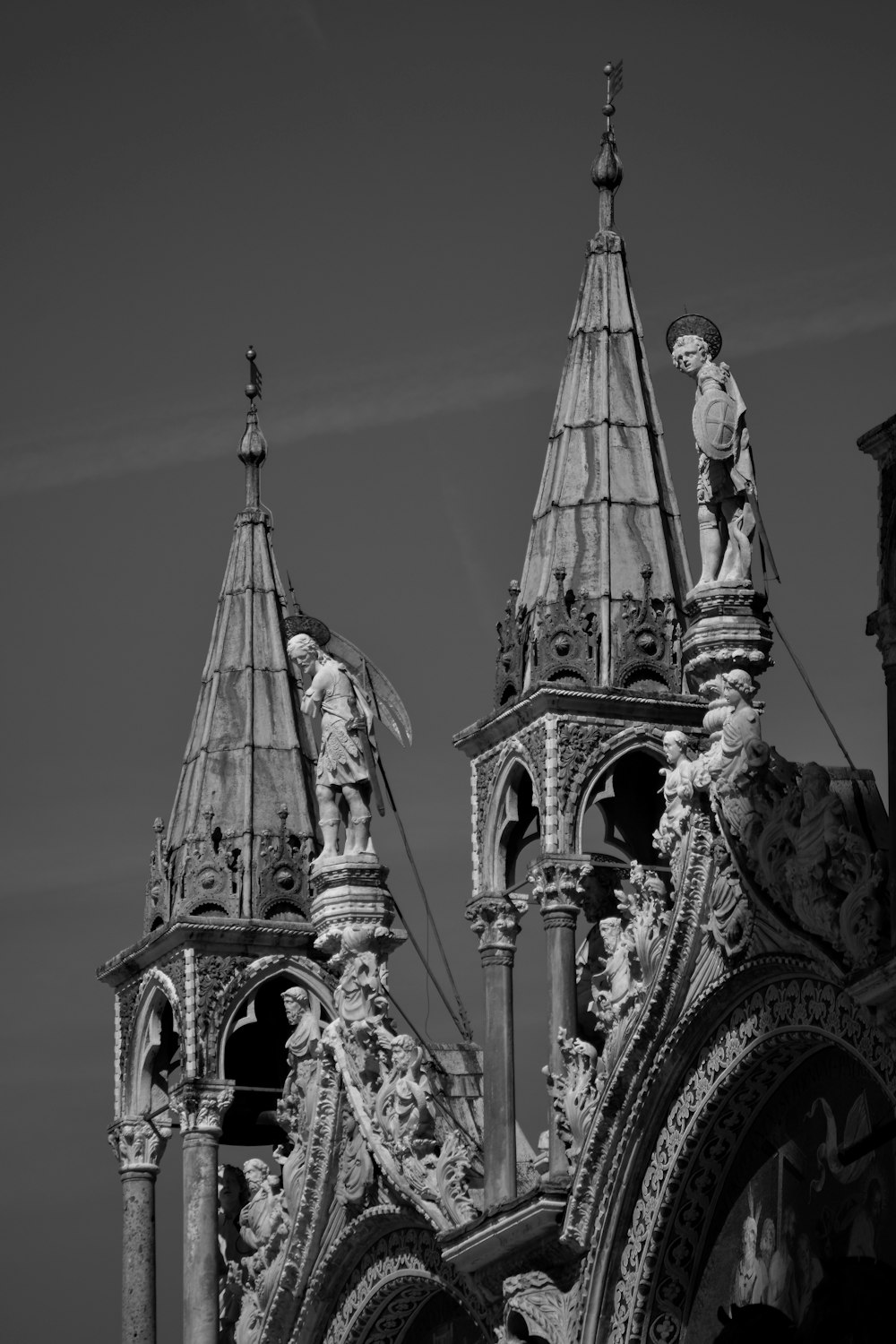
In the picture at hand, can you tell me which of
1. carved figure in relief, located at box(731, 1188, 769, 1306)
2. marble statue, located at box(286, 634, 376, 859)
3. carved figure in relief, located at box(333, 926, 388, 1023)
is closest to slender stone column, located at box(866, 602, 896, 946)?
carved figure in relief, located at box(731, 1188, 769, 1306)

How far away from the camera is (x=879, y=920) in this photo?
75.2 ft

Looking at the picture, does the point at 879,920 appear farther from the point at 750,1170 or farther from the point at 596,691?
the point at 596,691

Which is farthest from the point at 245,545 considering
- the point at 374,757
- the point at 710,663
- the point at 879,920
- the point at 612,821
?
the point at 879,920

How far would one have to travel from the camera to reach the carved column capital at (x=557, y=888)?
88.4 ft

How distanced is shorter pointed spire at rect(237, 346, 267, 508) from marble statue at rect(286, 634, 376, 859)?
4.69 m

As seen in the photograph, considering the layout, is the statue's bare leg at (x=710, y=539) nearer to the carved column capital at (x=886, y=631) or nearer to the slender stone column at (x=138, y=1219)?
the carved column capital at (x=886, y=631)

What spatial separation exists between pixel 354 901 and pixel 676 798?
5.74 meters

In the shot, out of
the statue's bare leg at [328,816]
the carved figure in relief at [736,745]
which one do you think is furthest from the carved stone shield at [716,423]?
the statue's bare leg at [328,816]

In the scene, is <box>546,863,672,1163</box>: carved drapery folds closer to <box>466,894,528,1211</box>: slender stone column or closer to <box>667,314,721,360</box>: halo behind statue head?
<box>466,894,528,1211</box>: slender stone column

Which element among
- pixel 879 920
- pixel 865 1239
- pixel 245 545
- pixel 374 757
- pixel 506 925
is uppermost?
pixel 245 545

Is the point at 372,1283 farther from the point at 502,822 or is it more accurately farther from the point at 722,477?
the point at 722,477

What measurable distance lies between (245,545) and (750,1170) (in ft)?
37.6

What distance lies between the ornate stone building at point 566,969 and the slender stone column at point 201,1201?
28 millimetres

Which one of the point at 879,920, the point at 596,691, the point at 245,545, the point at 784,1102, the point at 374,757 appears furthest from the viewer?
the point at 245,545
